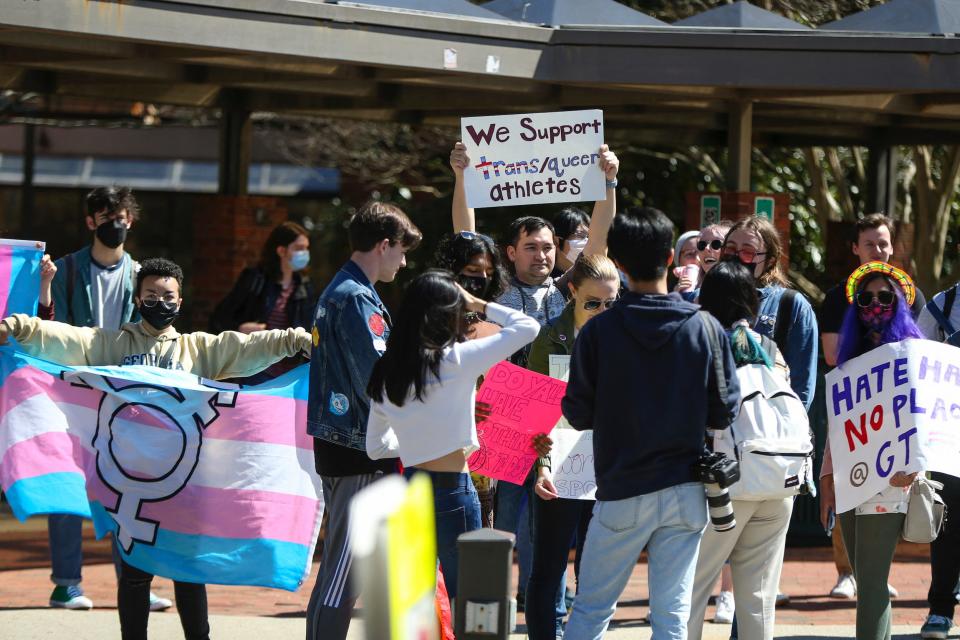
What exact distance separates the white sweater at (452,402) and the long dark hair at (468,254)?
791 millimetres

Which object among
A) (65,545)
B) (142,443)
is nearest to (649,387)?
(142,443)

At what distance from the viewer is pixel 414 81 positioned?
38.3ft

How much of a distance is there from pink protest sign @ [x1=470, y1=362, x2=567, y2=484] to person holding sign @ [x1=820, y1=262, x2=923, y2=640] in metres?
1.31

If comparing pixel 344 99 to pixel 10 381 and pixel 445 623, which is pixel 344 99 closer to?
pixel 10 381

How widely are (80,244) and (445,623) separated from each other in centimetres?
2068

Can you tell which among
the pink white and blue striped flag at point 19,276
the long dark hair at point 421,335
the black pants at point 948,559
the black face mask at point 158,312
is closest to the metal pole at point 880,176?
the black pants at point 948,559

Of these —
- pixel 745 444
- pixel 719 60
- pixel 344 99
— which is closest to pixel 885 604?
pixel 745 444

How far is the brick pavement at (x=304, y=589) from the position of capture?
7.68 meters

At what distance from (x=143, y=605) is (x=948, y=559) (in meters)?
3.76

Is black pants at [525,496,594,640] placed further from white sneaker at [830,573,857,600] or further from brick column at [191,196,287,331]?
brick column at [191,196,287,331]

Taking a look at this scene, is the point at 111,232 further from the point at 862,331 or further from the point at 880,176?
the point at 880,176

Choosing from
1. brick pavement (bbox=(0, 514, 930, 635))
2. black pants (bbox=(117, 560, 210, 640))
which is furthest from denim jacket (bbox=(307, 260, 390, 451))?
brick pavement (bbox=(0, 514, 930, 635))

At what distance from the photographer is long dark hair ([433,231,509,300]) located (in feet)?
19.5

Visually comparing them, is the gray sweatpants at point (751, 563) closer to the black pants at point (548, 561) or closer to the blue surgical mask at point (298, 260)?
the black pants at point (548, 561)
